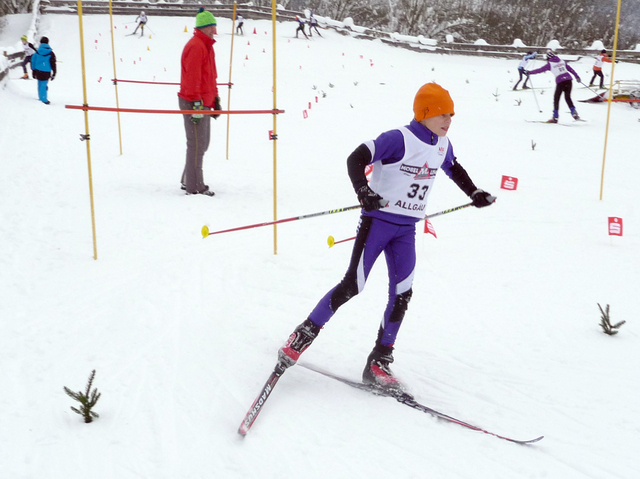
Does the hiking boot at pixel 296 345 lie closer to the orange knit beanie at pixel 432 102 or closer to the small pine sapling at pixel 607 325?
the orange knit beanie at pixel 432 102

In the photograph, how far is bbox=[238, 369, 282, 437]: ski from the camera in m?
2.95

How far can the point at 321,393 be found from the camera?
3439mm

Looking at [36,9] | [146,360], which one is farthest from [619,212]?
[36,9]

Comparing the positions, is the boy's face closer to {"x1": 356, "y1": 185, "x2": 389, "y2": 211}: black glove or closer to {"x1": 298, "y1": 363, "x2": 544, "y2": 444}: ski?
{"x1": 356, "y1": 185, "x2": 389, "y2": 211}: black glove

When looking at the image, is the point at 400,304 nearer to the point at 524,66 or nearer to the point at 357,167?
the point at 357,167

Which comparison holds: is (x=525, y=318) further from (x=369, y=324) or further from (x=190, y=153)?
(x=190, y=153)

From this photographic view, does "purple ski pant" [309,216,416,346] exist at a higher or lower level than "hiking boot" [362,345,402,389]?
higher

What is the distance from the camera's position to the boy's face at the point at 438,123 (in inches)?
129

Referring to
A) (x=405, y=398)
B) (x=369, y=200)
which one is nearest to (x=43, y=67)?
(x=369, y=200)

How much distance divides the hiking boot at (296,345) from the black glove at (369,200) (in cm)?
88

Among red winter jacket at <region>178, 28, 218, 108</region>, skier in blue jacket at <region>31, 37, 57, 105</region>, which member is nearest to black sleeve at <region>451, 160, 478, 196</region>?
red winter jacket at <region>178, 28, 218, 108</region>

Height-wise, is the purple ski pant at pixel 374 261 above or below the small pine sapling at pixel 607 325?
above

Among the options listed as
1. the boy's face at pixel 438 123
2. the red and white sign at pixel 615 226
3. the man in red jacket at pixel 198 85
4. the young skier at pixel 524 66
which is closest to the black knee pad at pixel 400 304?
the boy's face at pixel 438 123

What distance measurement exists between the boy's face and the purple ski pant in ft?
2.02
